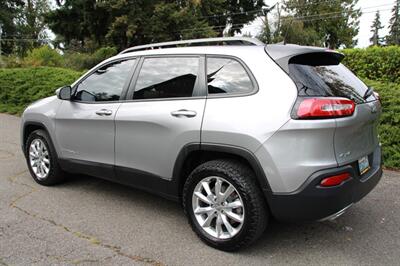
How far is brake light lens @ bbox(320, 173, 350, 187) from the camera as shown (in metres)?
3.07

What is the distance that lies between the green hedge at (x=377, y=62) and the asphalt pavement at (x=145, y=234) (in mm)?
3944

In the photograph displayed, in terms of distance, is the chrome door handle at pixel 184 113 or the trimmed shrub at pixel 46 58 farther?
the trimmed shrub at pixel 46 58

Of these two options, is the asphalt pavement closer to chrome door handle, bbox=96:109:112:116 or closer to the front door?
the front door

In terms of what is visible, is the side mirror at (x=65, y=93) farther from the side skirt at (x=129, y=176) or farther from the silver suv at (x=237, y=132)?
the side skirt at (x=129, y=176)

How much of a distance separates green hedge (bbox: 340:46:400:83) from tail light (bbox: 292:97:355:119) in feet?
18.9

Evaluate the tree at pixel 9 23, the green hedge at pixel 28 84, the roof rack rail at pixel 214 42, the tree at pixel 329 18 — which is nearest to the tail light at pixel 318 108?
the roof rack rail at pixel 214 42

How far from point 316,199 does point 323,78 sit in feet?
3.27

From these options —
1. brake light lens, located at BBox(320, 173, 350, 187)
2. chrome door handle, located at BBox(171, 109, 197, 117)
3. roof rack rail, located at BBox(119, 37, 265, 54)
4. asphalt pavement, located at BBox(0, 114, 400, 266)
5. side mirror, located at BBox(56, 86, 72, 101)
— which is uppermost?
roof rack rail, located at BBox(119, 37, 265, 54)

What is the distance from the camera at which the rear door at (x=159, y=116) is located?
363 cm

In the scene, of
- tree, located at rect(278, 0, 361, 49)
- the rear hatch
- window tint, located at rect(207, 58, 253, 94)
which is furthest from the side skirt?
tree, located at rect(278, 0, 361, 49)

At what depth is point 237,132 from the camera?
10.7ft

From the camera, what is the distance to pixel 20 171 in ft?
19.5

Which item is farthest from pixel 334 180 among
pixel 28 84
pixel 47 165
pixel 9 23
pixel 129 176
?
pixel 9 23

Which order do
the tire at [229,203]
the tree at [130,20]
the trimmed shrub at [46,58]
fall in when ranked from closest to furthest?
the tire at [229,203], the trimmed shrub at [46,58], the tree at [130,20]
